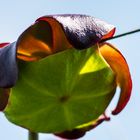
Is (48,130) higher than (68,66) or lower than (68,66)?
lower

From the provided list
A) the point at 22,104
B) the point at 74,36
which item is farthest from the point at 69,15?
the point at 22,104

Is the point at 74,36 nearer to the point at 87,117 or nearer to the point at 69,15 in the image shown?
the point at 69,15

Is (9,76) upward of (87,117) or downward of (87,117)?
upward

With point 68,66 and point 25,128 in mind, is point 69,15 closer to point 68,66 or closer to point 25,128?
point 68,66

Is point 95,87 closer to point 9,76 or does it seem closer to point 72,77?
point 72,77

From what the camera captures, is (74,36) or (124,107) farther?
(124,107)

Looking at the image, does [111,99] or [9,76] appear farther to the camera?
[111,99]

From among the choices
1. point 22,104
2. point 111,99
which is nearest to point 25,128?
point 22,104
